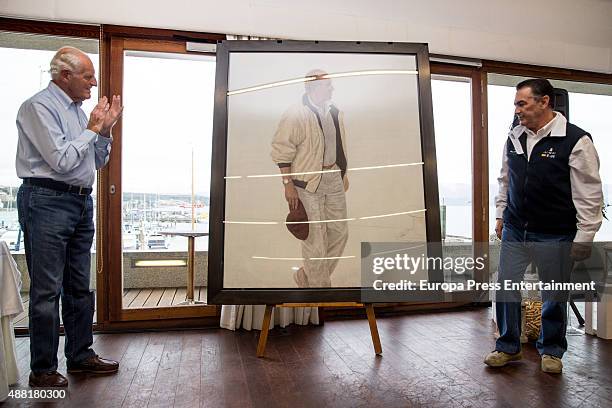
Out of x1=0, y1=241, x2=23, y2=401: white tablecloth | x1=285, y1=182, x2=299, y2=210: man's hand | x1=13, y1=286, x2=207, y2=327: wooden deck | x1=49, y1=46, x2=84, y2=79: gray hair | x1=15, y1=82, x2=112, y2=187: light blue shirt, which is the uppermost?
x1=49, y1=46, x2=84, y2=79: gray hair

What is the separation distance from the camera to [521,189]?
2367 millimetres

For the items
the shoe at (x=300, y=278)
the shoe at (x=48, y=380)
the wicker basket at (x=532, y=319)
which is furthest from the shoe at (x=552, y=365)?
the shoe at (x=48, y=380)

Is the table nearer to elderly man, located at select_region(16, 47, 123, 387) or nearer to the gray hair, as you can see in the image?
elderly man, located at select_region(16, 47, 123, 387)

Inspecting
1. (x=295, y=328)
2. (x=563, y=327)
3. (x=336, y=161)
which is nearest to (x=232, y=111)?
(x=336, y=161)

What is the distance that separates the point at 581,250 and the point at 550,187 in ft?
1.04

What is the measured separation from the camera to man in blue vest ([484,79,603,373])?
7.22 ft

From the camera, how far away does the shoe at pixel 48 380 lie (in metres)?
2.03

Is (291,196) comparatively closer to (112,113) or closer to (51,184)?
(112,113)

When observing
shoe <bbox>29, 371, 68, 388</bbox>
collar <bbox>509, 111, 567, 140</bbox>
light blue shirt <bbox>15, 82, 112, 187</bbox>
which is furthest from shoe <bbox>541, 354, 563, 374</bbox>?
light blue shirt <bbox>15, 82, 112, 187</bbox>

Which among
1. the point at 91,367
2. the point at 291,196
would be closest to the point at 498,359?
the point at 291,196

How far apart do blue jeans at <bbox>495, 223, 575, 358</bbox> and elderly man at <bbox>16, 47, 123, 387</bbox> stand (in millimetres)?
2037

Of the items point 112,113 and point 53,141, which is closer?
point 53,141

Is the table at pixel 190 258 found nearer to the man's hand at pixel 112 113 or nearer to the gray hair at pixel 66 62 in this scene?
the man's hand at pixel 112 113

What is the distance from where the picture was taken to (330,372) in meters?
2.31
